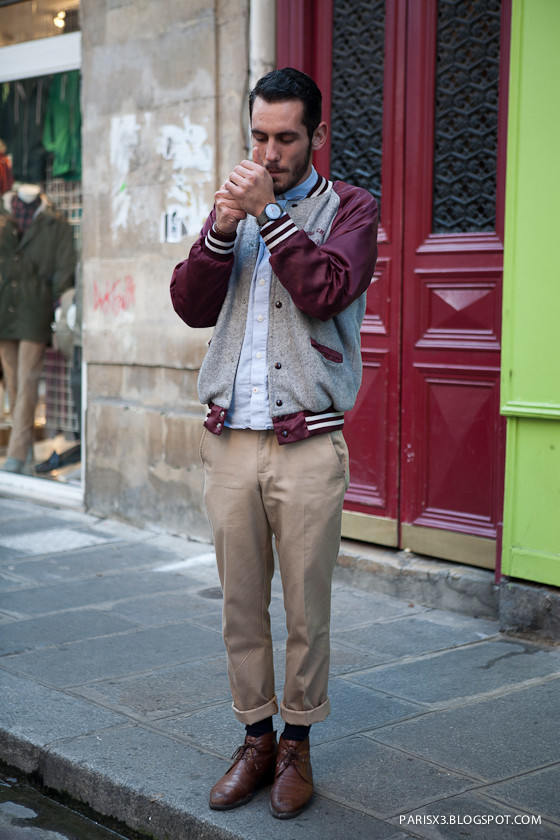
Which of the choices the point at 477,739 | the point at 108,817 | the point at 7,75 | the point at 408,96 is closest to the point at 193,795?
the point at 108,817

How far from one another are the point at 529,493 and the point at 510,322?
741mm

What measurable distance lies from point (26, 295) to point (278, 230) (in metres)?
5.69

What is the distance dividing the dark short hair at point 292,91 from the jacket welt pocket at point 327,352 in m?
0.60

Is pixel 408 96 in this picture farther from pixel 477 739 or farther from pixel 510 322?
pixel 477 739

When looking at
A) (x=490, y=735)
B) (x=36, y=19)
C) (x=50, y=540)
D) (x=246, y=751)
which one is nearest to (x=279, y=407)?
(x=246, y=751)

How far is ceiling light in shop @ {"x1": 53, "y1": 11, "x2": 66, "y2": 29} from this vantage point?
7.58 meters

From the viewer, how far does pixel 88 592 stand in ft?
18.4

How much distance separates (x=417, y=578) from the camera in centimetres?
541

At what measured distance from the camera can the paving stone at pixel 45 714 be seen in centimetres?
380

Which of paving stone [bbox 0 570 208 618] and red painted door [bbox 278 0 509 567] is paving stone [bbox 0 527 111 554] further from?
red painted door [bbox 278 0 509 567]

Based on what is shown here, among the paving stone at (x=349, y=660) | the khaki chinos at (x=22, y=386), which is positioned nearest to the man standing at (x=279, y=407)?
the paving stone at (x=349, y=660)

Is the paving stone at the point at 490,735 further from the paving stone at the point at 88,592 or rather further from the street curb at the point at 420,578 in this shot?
the paving stone at the point at 88,592

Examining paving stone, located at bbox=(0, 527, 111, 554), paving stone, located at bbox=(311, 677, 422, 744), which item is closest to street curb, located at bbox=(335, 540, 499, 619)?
paving stone, located at bbox=(311, 677, 422, 744)

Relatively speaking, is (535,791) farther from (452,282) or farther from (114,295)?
(114,295)
